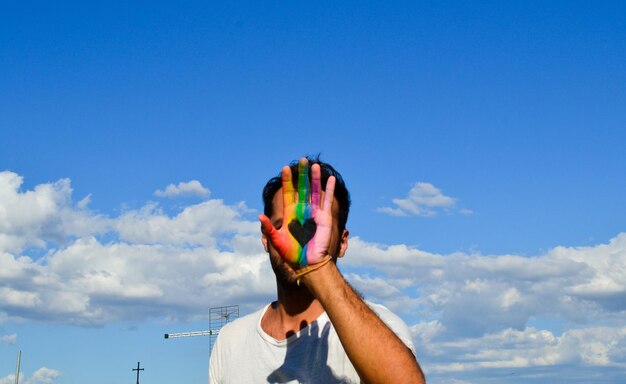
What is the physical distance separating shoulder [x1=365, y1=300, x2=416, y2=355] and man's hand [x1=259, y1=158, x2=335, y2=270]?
0.84 metres

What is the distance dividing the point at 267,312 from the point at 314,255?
183 cm

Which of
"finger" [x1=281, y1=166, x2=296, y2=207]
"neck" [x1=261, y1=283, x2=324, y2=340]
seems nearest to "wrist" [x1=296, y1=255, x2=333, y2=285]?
"finger" [x1=281, y1=166, x2=296, y2=207]

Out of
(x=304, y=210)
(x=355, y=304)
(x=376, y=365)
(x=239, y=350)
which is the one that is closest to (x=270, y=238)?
(x=304, y=210)

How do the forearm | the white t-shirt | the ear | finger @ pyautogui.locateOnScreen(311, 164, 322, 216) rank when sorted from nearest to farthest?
1. the forearm
2. finger @ pyautogui.locateOnScreen(311, 164, 322, 216)
3. the white t-shirt
4. the ear

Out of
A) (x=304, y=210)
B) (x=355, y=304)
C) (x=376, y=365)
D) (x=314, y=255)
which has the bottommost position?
(x=376, y=365)

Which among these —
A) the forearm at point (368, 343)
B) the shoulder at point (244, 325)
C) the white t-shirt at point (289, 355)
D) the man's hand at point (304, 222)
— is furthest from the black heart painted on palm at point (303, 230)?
the shoulder at point (244, 325)

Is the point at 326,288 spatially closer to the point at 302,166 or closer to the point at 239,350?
the point at 302,166

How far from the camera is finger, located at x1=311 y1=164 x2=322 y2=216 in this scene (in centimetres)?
435

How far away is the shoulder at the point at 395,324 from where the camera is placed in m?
4.79

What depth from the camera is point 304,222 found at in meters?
4.39

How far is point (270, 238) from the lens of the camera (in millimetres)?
4340

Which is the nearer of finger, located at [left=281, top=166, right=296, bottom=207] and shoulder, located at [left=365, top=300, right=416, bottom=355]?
finger, located at [left=281, top=166, right=296, bottom=207]

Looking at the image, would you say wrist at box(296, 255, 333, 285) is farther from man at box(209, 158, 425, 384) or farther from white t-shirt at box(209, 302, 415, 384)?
white t-shirt at box(209, 302, 415, 384)

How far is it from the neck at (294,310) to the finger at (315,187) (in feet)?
3.67
